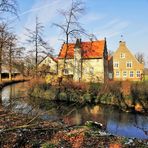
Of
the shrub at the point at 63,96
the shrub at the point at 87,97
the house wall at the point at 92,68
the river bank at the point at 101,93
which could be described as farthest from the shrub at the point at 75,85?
the house wall at the point at 92,68

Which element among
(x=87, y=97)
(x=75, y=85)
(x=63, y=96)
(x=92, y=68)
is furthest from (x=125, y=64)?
(x=87, y=97)

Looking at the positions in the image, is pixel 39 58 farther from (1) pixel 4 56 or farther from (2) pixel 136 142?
(2) pixel 136 142

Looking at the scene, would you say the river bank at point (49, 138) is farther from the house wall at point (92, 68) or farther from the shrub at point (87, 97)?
the house wall at point (92, 68)

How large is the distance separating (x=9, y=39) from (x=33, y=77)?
13.1m

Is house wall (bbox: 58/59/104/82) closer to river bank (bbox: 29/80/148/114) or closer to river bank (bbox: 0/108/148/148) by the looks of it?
river bank (bbox: 29/80/148/114)

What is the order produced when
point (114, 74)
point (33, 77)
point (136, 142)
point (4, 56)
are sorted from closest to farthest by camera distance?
point (136, 142) → point (4, 56) → point (33, 77) → point (114, 74)

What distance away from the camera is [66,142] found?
942 cm

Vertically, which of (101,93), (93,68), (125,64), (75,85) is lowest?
(101,93)

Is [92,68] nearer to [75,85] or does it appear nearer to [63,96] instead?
[75,85]

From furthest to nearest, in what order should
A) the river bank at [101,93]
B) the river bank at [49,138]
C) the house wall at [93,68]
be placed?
the house wall at [93,68]
the river bank at [101,93]
the river bank at [49,138]

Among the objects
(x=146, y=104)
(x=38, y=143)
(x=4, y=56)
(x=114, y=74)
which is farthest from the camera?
(x=114, y=74)

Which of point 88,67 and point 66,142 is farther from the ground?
point 88,67

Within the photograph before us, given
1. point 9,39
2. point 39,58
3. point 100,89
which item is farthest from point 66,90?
point 9,39

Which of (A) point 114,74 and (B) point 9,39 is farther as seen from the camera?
(A) point 114,74
